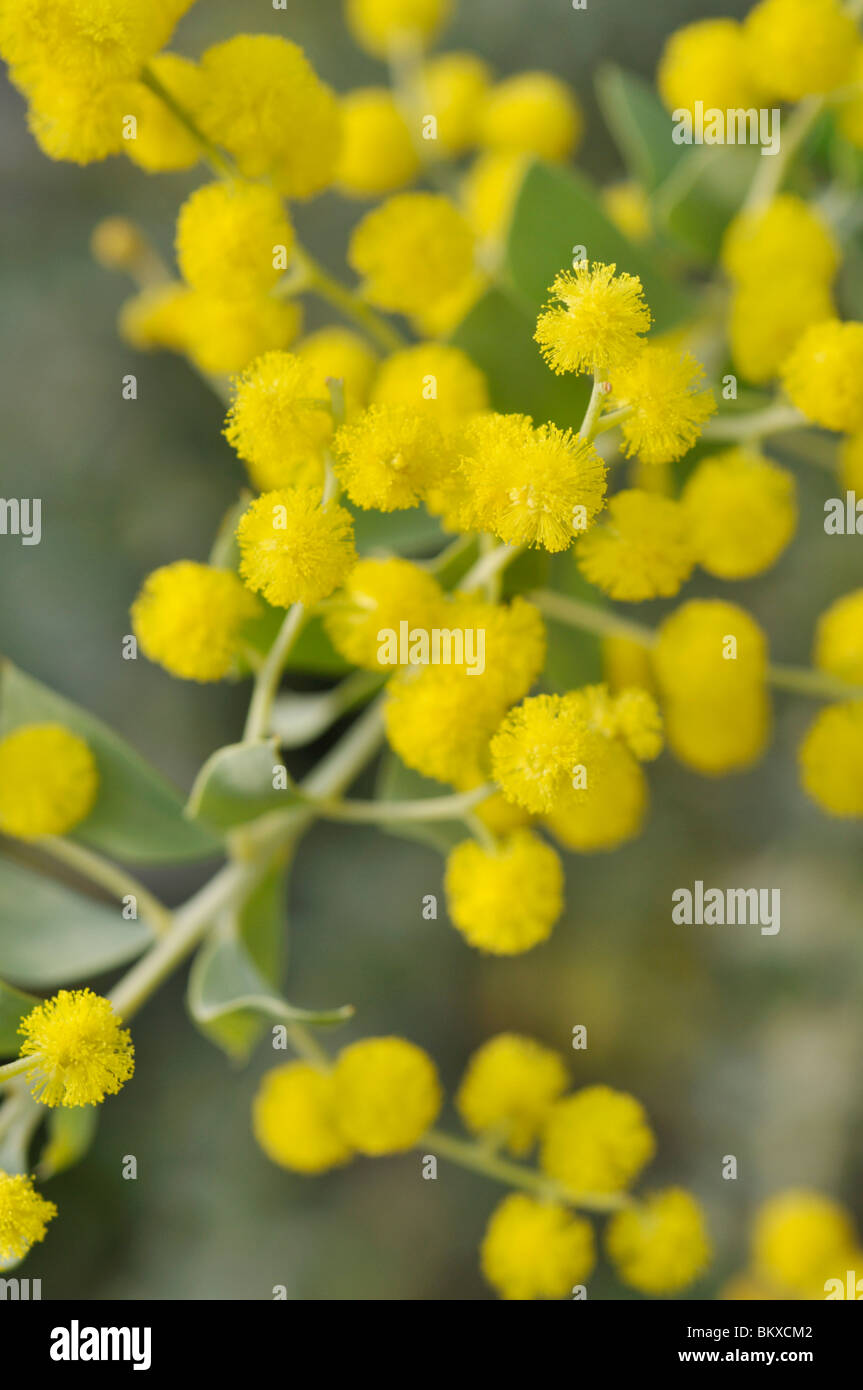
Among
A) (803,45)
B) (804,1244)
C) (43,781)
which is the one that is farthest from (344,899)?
(803,45)

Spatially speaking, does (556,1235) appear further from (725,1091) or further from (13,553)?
(13,553)

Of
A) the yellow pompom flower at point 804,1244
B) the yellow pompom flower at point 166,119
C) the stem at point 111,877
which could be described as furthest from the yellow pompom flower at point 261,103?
the yellow pompom flower at point 804,1244

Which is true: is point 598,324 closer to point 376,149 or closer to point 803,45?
point 803,45

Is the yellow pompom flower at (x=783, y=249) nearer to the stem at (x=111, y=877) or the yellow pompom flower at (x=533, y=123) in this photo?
the yellow pompom flower at (x=533, y=123)

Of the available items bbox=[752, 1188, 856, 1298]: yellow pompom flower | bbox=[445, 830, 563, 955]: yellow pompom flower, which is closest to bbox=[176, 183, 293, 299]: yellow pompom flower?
bbox=[445, 830, 563, 955]: yellow pompom flower

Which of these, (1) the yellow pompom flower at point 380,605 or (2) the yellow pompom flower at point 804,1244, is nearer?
(1) the yellow pompom flower at point 380,605

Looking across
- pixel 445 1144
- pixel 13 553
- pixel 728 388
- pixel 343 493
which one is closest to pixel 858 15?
pixel 728 388
